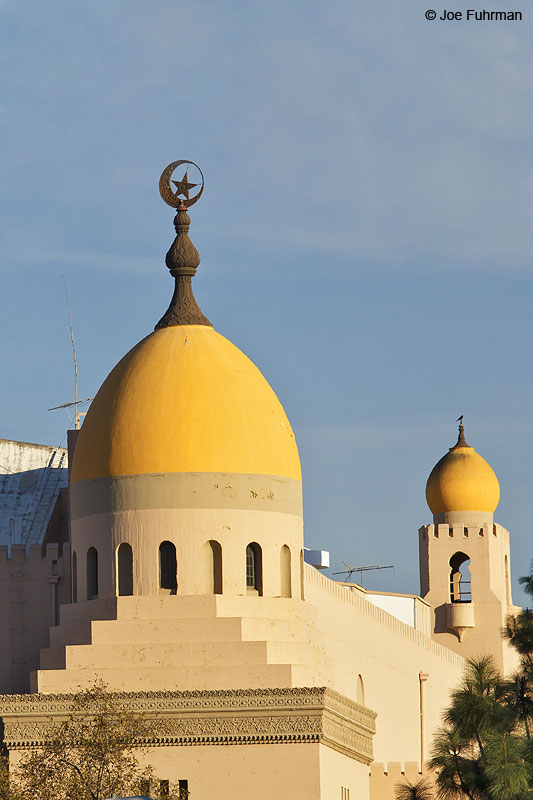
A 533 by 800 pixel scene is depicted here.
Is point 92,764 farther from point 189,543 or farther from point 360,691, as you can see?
point 360,691

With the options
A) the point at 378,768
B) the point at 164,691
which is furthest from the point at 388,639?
the point at 164,691

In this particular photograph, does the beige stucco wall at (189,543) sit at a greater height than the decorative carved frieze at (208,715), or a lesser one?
greater

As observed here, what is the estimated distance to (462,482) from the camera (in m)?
54.2

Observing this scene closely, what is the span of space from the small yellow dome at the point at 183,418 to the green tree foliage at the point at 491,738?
15.7 ft

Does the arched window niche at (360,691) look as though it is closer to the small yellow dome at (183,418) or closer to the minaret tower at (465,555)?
the small yellow dome at (183,418)

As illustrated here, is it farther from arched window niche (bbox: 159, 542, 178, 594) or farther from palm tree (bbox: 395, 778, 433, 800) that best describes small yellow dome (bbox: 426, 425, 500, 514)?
arched window niche (bbox: 159, 542, 178, 594)

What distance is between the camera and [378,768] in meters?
38.7

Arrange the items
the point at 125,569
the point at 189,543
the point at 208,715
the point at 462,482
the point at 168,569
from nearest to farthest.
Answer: the point at 208,715
the point at 189,543
the point at 168,569
the point at 125,569
the point at 462,482

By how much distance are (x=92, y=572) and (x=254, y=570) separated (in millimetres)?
2773

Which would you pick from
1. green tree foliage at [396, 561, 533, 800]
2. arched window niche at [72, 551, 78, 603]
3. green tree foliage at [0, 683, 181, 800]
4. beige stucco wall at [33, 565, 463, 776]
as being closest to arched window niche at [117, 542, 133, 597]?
beige stucco wall at [33, 565, 463, 776]

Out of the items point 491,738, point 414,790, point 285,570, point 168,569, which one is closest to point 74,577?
point 168,569

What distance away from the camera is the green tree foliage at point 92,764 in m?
30.0

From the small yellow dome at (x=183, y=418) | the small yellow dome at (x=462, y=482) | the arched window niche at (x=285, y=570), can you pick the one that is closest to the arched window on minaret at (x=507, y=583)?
the small yellow dome at (x=462, y=482)

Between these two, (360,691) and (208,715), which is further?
(360,691)
